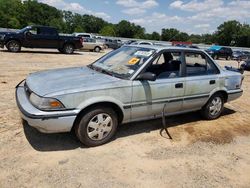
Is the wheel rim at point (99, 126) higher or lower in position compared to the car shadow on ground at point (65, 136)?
higher

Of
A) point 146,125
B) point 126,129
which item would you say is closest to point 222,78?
point 146,125

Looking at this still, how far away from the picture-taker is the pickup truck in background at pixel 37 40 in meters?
A: 17.7

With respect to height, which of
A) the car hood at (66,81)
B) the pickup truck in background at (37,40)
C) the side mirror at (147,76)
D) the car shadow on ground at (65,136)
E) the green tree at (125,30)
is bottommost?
the car shadow on ground at (65,136)

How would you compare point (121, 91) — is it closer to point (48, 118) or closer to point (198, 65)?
point (48, 118)

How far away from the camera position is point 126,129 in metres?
5.36

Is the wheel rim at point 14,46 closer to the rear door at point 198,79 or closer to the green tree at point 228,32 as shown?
the rear door at point 198,79

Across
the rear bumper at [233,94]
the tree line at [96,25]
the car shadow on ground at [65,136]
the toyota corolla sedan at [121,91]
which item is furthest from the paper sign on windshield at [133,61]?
the tree line at [96,25]

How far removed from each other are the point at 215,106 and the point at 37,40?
15035 millimetres

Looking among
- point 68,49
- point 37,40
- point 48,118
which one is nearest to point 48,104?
point 48,118

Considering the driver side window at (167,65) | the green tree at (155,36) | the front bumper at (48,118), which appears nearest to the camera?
the front bumper at (48,118)

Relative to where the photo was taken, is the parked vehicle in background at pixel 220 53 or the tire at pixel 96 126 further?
the parked vehicle in background at pixel 220 53

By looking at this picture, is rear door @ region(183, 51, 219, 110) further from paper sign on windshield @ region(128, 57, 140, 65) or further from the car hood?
the car hood

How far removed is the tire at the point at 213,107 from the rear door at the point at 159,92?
2.90ft

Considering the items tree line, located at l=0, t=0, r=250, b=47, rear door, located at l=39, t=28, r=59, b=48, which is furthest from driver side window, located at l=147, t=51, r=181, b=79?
tree line, located at l=0, t=0, r=250, b=47
